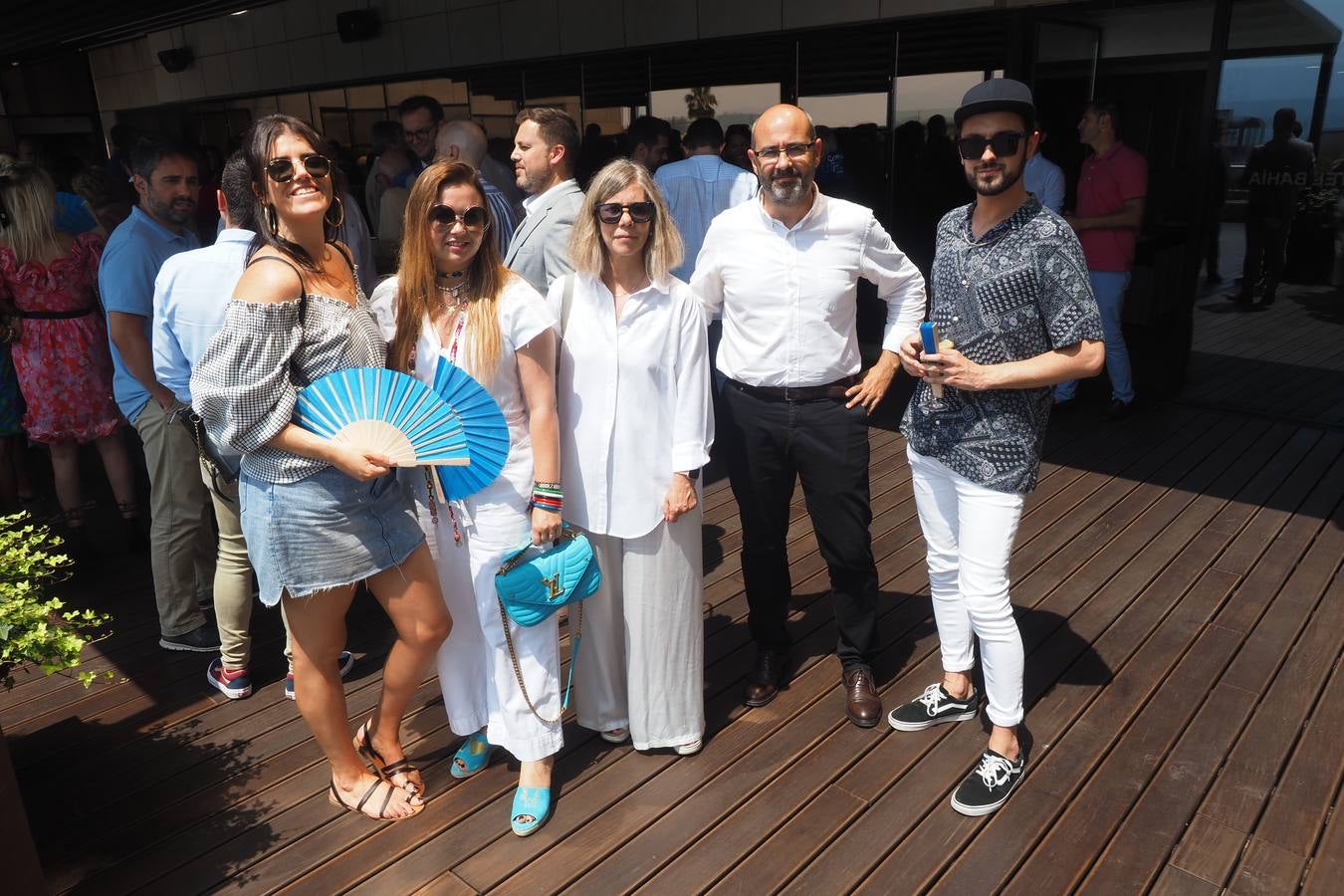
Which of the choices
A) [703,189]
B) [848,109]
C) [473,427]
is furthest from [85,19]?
[473,427]

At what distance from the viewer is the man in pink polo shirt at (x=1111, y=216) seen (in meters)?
5.29

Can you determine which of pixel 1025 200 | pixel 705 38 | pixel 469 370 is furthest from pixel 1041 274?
pixel 705 38

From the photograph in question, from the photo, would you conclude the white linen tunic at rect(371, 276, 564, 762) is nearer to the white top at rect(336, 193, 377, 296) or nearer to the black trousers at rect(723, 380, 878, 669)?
the black trousers at rect(723, 380, 878, 669)

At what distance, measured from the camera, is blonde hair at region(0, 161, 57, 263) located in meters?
3.65

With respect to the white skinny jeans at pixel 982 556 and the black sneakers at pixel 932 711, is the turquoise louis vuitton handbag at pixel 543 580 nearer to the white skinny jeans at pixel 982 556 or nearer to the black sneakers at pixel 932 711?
the white skinny jeans at pixel 982 556

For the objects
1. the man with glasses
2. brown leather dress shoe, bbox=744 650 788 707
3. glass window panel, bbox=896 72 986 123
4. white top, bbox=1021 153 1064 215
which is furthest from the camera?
glass window panel, bbox=896 72 986 123

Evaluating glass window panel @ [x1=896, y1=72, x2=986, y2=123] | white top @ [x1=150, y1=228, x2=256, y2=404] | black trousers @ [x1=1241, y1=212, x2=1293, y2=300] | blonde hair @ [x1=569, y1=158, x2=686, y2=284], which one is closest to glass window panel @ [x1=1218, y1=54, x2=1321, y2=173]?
black trousers @ [x1=1241, y1=212, x2=1293, y2=300]

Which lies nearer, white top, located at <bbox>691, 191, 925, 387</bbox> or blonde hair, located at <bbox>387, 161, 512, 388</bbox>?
blonde hair, located at <bbox>387, 161, 512, 388</bbox>

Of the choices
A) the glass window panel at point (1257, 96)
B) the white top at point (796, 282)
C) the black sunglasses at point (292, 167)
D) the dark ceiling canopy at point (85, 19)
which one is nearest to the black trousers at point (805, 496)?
the white top at point (796, 282)

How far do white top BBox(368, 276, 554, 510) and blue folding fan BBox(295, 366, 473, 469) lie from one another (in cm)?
17

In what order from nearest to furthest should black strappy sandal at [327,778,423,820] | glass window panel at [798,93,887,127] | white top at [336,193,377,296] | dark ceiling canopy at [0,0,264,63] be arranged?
black strappy sandal at [327,778,423,820]
white top at [336,193,377,296]
glass window panel at [798,93,887,127]
dark ceiling canopy at [0,0,264,63]

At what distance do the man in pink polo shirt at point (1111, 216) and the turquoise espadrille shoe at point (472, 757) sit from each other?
4.16 m

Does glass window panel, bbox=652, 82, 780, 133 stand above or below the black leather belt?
above

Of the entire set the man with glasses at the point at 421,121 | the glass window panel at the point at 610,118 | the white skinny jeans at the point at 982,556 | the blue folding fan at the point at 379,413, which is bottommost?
the white skinny jeans at the point at 982,556
